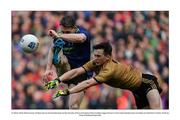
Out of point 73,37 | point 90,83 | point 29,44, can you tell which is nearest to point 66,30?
point 73,37

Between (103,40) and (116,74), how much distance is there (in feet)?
8.71

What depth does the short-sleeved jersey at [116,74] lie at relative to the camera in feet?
37.3

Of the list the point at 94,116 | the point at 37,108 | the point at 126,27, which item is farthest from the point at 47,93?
the point at 126,27

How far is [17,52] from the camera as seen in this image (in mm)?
14273

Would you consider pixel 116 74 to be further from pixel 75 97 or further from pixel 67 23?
pixel 67 23

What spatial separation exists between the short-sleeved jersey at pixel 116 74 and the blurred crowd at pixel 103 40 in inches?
57.6

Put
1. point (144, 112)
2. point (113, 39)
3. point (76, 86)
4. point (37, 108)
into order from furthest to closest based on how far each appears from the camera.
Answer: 1. point (113, 39)
2. point (37, 108)
3. point (144, 112)
4. point (76, 86)

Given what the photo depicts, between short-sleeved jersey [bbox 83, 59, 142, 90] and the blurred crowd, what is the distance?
1.46 m

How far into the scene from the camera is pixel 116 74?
38.0ft

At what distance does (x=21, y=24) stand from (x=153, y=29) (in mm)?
3685

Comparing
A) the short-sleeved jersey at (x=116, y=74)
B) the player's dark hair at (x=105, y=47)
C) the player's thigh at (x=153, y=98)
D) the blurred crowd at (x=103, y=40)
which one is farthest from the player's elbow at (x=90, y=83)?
the blurred crowd at (x=103, y=40)

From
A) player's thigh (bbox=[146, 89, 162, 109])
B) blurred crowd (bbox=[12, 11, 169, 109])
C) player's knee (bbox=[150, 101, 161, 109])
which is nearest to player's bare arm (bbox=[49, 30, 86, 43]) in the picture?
blurred crowd (bbox=[12, 11, 169, 109])

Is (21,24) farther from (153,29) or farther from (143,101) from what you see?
(143,101)

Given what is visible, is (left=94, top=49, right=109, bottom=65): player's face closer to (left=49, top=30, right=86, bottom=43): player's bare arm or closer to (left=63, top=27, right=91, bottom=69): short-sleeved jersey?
(left=63, top=27, right=91, bottom=69): short-sleeved jersey
